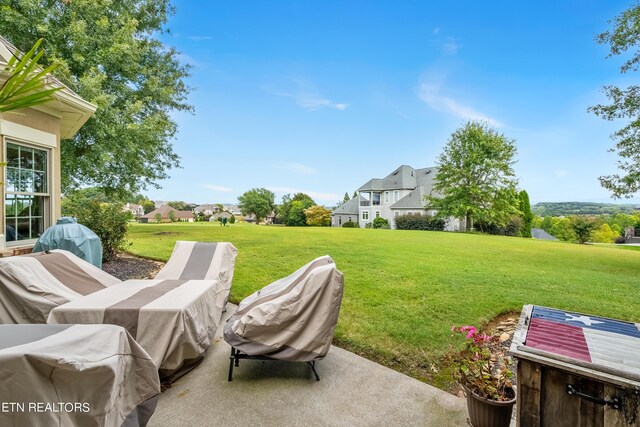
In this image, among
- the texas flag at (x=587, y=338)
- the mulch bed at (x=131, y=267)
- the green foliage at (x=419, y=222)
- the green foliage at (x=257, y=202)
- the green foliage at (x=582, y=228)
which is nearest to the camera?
the texas flag at (x=587, y=338)

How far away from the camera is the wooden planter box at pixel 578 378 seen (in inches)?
57.1

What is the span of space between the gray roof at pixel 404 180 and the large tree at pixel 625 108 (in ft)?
81.1

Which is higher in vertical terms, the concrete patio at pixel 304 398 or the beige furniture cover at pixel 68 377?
the beige furniture cover at pixel 68 377

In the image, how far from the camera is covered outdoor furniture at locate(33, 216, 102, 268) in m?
5.11

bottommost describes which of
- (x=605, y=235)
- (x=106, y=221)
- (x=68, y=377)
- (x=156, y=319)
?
(x=605, y=235)

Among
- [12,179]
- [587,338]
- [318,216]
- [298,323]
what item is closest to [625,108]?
[587,338]

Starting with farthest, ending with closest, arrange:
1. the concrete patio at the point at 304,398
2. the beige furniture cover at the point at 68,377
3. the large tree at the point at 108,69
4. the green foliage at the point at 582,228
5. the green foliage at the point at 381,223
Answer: the green foliage at the point at 381,223 < the green foliage at the point at 582,228 < the large tree at the point at 108,69 < the concrete patio at the point at 304,398 < the beige furniture cover at the point at 68,377

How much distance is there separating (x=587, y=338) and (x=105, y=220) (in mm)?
9704

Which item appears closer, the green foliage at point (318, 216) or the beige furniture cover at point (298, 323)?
the beige furniture cover at point (298, 323)

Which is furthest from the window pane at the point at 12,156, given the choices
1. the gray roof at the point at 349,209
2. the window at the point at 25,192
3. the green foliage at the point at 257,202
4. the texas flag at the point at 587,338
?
the green foliage at the point at 257,202

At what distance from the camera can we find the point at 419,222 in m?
29.2

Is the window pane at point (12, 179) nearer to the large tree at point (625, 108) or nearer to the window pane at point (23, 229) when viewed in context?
the window pane at point (23, 229)

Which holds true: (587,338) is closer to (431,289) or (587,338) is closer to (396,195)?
(431,289)

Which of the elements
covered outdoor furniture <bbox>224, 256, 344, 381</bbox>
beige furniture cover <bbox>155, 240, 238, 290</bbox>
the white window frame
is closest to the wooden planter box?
covered outdoor furniture <bbox>224, 256, 344, 381</bbox>
